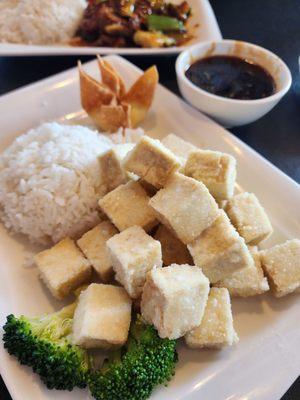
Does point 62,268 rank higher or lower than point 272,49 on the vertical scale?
higher

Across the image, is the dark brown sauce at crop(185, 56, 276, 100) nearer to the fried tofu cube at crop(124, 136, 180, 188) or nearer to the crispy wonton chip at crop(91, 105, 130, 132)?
the crispy wonton chip at crop(91, 105, 130, 132)

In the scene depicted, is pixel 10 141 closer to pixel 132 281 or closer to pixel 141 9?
pixel 132 281

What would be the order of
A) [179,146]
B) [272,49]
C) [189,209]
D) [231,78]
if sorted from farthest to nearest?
[272,49]
[231,78]
[179,146]
[189,209]

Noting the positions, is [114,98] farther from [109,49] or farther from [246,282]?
[246,282]

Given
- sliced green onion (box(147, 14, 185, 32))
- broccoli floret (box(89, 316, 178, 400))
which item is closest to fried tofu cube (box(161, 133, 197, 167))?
broccoli floret (box(89, 316, 178, 400))

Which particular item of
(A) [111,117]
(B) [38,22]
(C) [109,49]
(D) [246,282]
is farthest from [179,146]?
(B) [38,22]

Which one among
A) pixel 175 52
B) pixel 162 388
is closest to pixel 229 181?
pixel 162 388
